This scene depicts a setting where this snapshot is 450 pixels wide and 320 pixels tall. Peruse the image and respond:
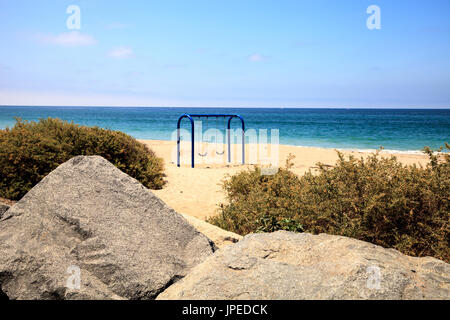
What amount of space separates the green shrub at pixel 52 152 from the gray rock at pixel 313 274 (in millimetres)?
5368

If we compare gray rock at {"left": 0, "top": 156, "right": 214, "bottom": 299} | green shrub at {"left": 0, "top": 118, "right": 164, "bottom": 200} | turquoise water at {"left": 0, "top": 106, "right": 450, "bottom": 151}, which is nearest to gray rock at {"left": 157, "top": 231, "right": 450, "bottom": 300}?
gray rock at {"left": 0, "top": 156, "right": 214, "bottom": 299}

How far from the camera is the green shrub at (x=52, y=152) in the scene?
6.95 m

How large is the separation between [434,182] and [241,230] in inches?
109

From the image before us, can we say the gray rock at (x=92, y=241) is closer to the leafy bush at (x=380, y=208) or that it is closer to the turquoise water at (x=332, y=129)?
the leafy bush at (x=380, y=208)

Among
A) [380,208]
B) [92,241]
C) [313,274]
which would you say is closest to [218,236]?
[92,241]

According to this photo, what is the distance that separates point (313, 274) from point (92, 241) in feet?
6.29

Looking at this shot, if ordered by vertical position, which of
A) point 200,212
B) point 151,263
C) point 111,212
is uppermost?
point 111,212

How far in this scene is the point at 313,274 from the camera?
102 inches

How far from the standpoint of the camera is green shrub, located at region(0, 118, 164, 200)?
273 inches

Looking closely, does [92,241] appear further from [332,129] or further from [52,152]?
[332,129]

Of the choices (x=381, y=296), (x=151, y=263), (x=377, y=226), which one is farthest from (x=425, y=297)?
(x=151, y=263)
